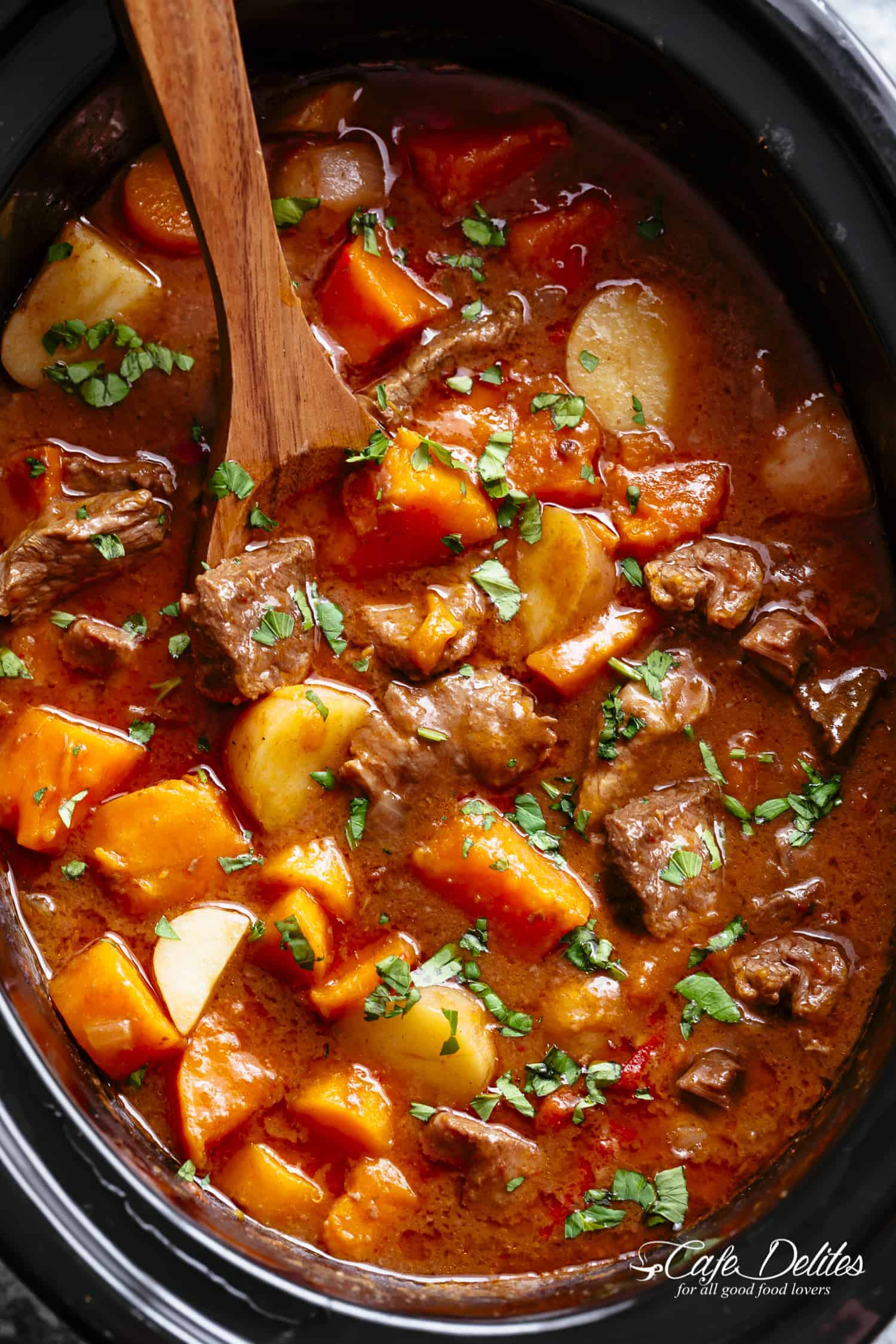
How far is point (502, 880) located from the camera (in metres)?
3.03

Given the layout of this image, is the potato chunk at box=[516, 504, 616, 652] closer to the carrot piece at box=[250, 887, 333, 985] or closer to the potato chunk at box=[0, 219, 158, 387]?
the carrot piece at box=[250, 887, 333, 985]

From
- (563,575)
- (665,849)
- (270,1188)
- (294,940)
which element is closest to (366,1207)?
(270,1188)

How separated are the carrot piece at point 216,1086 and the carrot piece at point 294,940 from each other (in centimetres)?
20

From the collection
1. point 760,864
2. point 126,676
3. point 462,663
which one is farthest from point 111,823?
point 760,864

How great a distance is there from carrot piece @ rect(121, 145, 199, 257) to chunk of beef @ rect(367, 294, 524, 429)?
2.14 ft

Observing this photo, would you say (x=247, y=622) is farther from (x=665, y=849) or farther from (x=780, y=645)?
(x=780, y=645)

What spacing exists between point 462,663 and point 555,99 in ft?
5.18

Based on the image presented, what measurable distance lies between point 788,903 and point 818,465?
3.83ft

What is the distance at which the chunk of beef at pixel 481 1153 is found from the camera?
9.66 ft

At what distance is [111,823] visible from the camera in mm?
3068

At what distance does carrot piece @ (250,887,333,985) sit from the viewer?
2994 mm

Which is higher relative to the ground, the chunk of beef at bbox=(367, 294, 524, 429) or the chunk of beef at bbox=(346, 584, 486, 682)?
the chunk of beef at bbox=(367, 294, 524, 429)

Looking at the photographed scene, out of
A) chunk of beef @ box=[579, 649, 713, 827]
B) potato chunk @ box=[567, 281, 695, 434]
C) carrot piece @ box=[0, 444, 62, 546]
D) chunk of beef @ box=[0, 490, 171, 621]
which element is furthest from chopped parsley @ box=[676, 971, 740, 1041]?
carrot piece @ box=[0, 444, 62, 546]

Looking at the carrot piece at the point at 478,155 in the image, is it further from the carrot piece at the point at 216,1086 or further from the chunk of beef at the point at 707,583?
the carrot piece at the point at 216,1086
